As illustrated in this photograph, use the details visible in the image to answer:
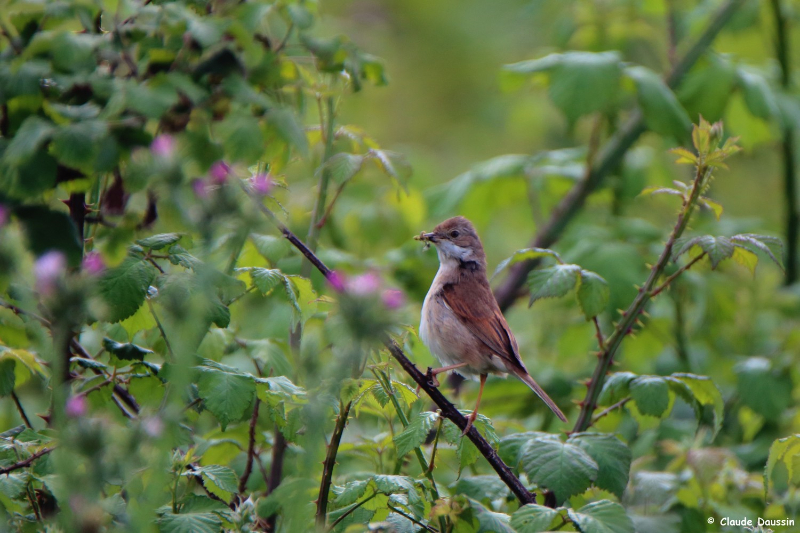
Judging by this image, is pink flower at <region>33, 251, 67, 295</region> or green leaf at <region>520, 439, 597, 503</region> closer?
pink flower at <region>33, 251, 67, 295</region>

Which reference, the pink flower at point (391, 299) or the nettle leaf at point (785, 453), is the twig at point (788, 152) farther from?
the pink flower at point (391, 299)

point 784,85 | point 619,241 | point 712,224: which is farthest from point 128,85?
point 784,85

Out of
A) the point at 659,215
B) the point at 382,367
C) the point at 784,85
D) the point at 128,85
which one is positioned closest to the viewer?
the point at 128,85

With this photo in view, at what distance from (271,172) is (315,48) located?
18.1 inches

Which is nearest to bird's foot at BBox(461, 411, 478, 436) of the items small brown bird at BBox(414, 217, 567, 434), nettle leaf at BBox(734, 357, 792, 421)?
small brown bird at BBox(414, 217, 567, 434)

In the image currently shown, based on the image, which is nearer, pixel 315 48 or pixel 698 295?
pixel 315 48

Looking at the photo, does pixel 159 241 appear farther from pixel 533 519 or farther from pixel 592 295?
pixel 592 295

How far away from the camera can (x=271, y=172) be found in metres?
2.49

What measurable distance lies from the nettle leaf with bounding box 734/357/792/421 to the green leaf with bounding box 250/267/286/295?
236cm

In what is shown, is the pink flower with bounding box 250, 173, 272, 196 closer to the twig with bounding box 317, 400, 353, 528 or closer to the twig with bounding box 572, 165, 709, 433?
the twig with bounding box 317, 400, 353, 528

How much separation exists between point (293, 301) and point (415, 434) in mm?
487

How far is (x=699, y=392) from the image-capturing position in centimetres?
253

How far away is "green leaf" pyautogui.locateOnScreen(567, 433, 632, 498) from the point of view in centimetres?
226

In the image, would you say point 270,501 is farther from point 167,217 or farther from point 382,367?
point 167,217
